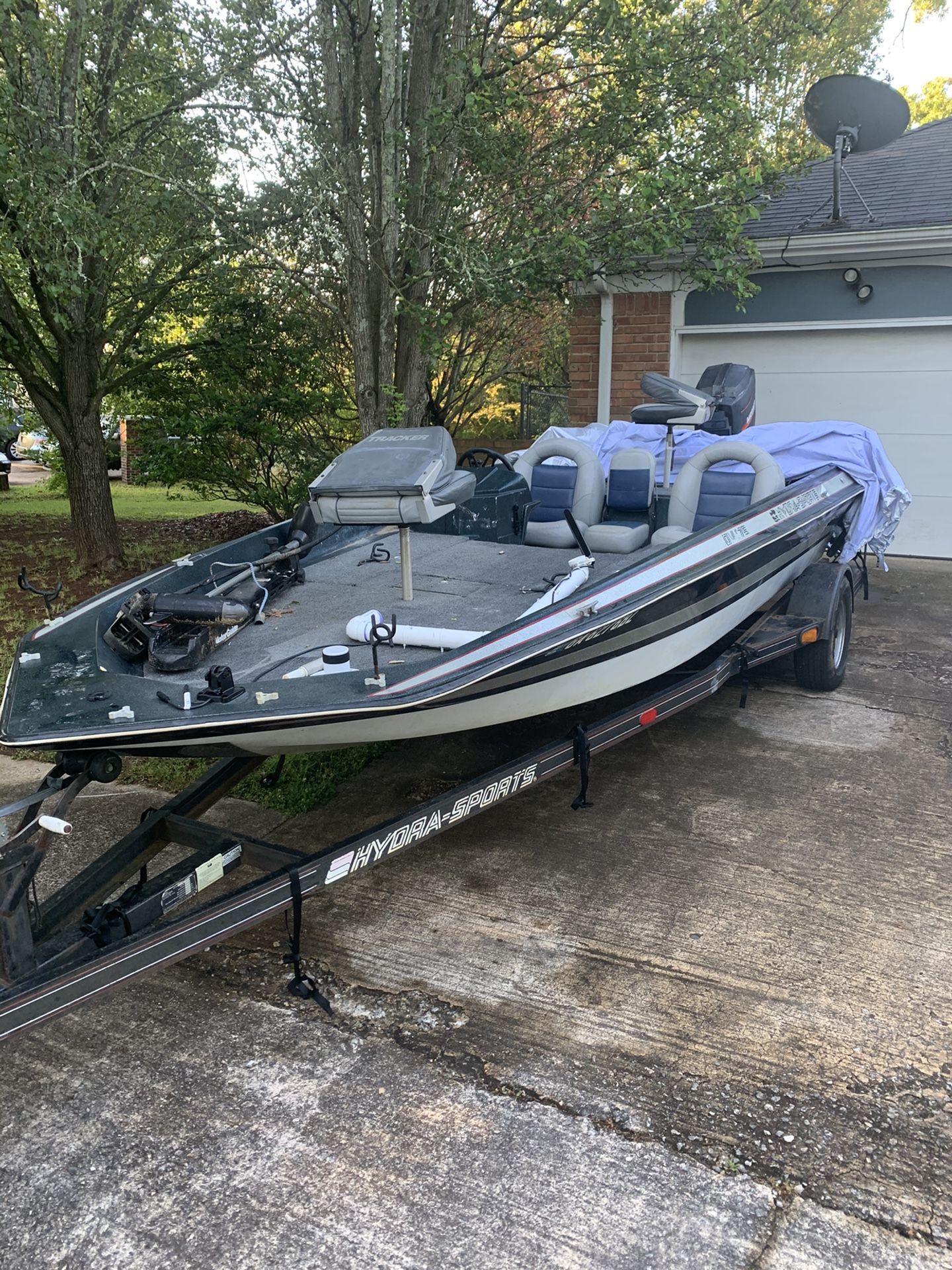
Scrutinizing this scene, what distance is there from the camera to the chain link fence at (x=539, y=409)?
13.4 metres

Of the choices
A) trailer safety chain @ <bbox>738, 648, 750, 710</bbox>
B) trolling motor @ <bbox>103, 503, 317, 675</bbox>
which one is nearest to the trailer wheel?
trailer safety chain @ <bbox>738, 648, 750, 710</bbox>

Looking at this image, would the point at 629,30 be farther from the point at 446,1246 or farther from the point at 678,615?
the point at 446,1246

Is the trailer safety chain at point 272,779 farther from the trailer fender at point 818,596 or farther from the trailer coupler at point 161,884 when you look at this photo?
the trailer fender at point 818,596

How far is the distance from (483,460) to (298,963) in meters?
4.20

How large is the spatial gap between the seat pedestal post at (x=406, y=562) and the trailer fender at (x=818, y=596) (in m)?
2.45

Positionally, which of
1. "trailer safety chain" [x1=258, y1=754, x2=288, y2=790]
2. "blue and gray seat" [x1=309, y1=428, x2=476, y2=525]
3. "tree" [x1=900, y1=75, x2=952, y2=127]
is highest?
"tree" [x1=900, y1=75, x2=952, y2=127]

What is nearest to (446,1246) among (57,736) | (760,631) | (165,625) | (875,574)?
(57,736)

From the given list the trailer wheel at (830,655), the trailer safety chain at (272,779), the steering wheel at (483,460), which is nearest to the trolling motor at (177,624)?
the trailer safety chain at (272,779)

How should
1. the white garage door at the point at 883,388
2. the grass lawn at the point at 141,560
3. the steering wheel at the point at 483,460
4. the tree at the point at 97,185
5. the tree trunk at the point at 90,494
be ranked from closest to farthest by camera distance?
the grass lawn at the point at 141,560
the steering wheel at the point at 483,460
the tree at the point at 97,185
the tree trunk at the point at 90,494
the white garage door at the point at 883,388

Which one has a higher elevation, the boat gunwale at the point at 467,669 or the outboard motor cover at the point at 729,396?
the outboard motor cover at the point at 729,396

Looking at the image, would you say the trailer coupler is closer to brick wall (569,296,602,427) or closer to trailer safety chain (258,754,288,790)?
trailer safety chain (258,754,288,790)

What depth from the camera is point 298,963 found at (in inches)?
121

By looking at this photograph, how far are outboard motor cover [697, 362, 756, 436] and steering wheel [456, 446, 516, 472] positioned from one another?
1.31m

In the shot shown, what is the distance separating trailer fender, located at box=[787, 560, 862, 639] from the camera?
A: 5516 mm
